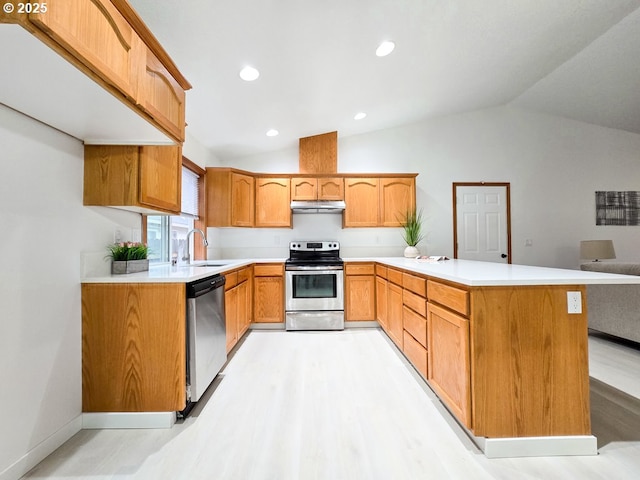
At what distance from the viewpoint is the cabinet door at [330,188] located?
3.88 metres

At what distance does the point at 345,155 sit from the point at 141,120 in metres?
3.16

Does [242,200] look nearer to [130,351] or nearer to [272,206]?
[272,206]

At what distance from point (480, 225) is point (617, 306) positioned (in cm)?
186

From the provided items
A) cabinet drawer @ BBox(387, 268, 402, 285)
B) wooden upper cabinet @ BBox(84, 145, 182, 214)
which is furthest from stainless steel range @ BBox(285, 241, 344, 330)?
wooden upper cabinet @ BBox(84, 145, 182, 214)

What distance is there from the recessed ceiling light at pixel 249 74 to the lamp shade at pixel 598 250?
Answer: 16.1 feet

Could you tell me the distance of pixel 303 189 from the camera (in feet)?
12.7

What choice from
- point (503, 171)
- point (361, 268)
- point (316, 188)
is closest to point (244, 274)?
point (361, 268)

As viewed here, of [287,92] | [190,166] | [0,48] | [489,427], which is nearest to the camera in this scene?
[0,48]

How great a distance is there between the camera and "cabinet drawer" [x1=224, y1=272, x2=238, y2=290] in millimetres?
2518

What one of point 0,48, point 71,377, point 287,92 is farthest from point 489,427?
point 287,92

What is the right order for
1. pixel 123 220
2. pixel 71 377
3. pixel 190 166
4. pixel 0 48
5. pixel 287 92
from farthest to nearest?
pixel 190 166
pixel 287 92
pixel 123 220
pixel 71 377
pixel 0 48

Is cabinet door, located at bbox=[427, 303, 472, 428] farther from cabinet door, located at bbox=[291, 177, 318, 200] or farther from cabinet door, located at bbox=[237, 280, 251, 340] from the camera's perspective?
cabinet door, located at bbox=[291, 177, 318, 200]

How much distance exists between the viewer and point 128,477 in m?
A: 1.26

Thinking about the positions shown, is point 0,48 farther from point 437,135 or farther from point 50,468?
point 437,135
